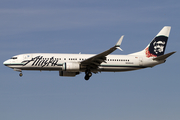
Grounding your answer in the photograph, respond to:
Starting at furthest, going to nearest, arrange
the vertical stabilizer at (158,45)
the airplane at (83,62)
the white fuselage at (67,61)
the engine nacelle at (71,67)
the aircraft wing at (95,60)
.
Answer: the vertical stabilizer at (158,45), the white fuselage at (67,61), the airplane at (83,62), the engine nacelle at (71,67), the aircraft wing at (95,60)

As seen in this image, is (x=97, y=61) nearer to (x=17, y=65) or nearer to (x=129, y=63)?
(x=129, y=63)

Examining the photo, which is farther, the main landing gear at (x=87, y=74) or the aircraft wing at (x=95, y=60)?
the main landing gear at (x=87, y=74)

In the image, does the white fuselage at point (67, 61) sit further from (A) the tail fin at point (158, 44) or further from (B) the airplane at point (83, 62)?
(A) the tail fin at point (158, 44)

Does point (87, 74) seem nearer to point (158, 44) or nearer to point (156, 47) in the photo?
point (156, 47)

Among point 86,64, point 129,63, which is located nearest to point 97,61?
point 86,64

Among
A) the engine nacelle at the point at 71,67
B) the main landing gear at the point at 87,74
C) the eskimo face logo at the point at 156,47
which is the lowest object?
the main landing gear at the point at 87,74

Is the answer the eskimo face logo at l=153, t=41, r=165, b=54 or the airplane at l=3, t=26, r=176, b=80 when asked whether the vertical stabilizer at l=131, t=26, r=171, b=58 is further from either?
the airplane at l=3, t=26, r=176, b=80

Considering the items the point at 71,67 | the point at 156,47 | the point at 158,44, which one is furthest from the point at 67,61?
the point at 158,44

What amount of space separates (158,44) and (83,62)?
14.1 m

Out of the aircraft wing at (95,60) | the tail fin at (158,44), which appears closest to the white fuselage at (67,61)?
the aircraft wing at (95,60)

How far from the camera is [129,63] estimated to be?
175 ft

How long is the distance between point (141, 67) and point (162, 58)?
→ 3.57 m

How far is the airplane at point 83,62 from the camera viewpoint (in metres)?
50.2

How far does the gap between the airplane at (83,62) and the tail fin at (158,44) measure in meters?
0.43
